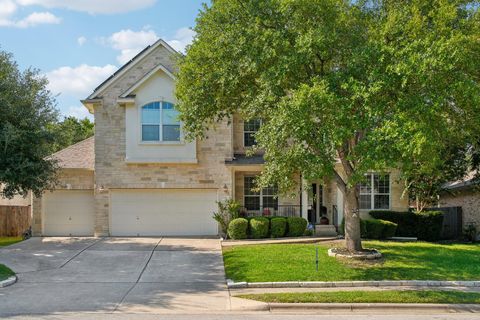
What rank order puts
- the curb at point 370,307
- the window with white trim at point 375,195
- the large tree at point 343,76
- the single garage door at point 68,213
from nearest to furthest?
the curb at point 370,307 < the large tree at point 343,76 < the single garage door at point 68,213 < the window with white trim at point 375,195

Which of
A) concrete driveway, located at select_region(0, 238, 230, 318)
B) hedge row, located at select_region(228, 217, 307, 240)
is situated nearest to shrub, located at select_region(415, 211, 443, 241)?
hedge row, located at select_region(228, 217, 307, 240)

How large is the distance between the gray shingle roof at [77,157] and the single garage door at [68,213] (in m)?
1.27

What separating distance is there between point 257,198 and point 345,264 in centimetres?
945

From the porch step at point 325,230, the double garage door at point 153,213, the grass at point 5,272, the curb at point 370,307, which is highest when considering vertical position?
the double garage door at point 153,213

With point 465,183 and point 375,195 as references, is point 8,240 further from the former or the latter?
point 465,183

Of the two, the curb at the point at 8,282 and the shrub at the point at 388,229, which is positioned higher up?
the shrub at the point at 388,229

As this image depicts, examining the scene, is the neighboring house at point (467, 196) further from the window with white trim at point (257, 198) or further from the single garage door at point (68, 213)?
Answer: the single garage door at point (68, 213)

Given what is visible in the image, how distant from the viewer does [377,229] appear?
845 inches

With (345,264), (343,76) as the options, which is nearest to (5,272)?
(345,264)

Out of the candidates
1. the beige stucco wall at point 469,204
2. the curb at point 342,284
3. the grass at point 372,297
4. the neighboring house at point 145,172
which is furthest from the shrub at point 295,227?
the beige stucco wall at point 469,204

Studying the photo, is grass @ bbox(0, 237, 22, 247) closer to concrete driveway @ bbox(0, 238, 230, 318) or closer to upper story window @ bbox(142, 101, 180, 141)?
concrete driveway @ bbox(0, 238, 230, 318)

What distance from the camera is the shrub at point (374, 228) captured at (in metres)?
21.4

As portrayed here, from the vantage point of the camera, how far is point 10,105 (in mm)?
18562

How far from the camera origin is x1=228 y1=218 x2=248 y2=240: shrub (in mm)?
21312
